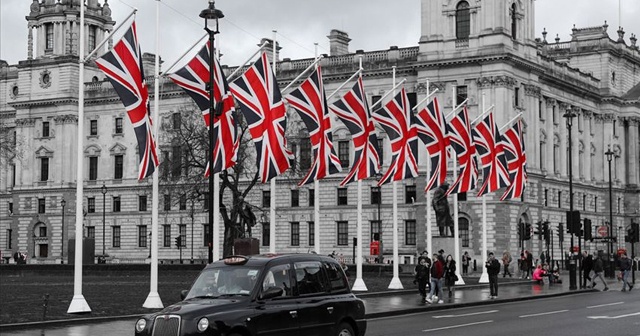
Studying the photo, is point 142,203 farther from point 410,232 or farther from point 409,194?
point 410,232


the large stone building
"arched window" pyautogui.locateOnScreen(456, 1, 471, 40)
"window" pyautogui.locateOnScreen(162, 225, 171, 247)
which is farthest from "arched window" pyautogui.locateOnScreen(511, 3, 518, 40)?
"window" pyautogui.locateOnScreen(162, 225, 171, 247)

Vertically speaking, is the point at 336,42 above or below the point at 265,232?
above

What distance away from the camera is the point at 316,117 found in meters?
39.2

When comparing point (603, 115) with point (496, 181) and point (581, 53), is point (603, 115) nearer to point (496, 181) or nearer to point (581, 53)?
point (581, 53)

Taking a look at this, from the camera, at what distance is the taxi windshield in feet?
66.0

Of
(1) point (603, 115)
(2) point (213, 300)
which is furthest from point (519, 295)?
(1) point (603, 115)

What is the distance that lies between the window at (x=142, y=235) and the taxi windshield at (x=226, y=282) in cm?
9235

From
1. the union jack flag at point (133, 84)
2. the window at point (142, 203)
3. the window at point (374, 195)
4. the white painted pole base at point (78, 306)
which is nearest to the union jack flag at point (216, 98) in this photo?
the union jack flag at point (133, 84)

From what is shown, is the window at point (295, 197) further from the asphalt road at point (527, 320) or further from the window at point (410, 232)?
the asphalt road at point (527, 320)

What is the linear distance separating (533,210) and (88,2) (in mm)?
55922

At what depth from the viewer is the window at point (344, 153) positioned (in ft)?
330

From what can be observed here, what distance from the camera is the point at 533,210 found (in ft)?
311

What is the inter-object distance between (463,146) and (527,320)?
771 inches

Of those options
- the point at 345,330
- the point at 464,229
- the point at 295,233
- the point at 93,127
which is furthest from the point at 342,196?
the point at 345,330
